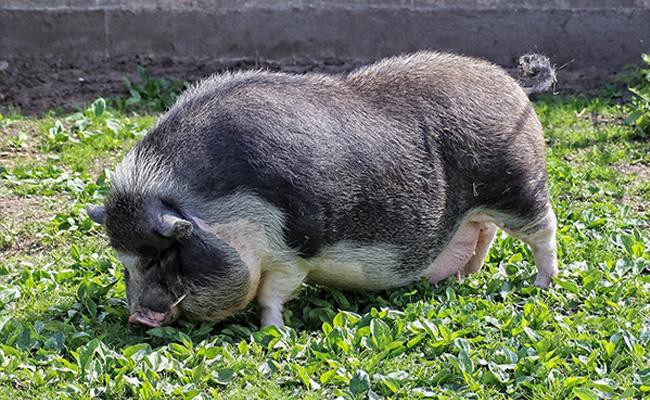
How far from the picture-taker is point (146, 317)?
16.8ft

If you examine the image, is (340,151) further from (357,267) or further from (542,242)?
(542,242)

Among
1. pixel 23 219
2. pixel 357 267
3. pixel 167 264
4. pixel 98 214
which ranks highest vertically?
pixel 98 214

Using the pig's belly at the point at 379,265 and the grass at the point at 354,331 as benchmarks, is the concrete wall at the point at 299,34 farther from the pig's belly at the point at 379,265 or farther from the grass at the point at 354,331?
the pig's belly at the point at 379,265

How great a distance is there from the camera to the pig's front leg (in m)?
5.25

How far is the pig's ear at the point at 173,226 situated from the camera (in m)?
4.85

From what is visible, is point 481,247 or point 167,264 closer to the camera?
point 167,264

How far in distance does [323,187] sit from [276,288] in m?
0.57

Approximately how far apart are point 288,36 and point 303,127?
4.63m

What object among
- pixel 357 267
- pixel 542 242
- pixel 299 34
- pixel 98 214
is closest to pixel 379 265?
pixel 357 267

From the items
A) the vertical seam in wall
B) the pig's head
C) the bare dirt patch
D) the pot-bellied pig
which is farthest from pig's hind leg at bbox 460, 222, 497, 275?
the vertical seam in wall

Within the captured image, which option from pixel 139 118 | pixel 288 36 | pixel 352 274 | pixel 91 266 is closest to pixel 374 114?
pixel 352 274

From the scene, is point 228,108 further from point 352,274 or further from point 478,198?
point 478,198

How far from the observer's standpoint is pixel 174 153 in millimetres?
5047

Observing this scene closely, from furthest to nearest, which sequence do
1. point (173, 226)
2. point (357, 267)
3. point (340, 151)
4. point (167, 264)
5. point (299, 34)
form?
point (299, 34), point (357, 267), point (340, 151), point (167, 264), point (173, 226)
